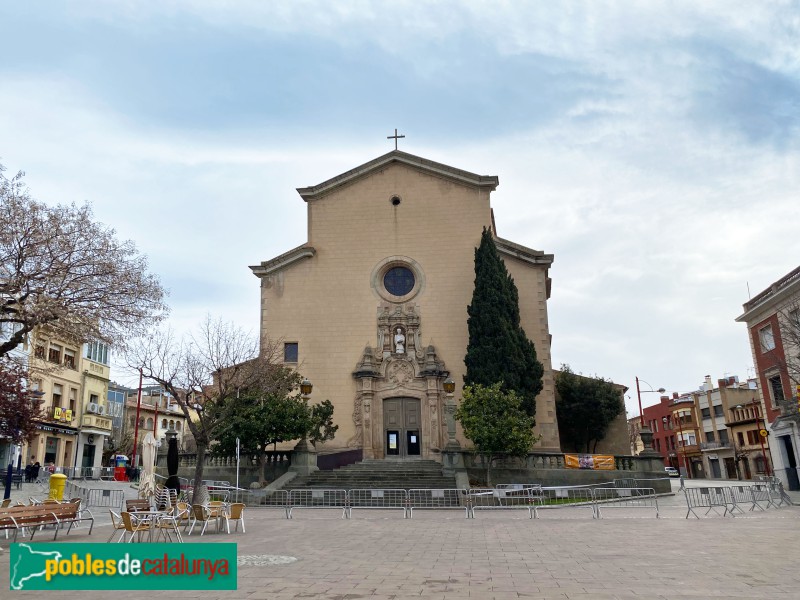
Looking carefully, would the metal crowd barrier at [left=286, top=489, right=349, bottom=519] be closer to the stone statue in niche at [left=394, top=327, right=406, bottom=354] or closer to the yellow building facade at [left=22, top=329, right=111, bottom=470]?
the stone statue in niche at [left=394, top=327, right=406, bottom=354]

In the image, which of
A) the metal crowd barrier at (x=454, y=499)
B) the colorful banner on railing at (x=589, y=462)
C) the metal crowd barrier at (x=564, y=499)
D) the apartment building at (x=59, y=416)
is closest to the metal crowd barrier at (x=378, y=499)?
the metal crowd barrier at (x=454, y=499)

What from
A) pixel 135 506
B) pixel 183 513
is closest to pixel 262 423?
pixel 135 506

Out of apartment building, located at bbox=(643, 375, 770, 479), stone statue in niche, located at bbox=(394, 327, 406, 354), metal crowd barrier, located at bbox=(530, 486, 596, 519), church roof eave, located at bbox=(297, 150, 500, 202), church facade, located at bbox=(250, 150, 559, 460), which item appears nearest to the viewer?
metal crowd barrier, located at bbox=(530, 486, 596, 519)

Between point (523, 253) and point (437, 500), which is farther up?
point (523, 253)

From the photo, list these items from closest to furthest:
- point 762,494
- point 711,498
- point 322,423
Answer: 1. point 711,498
2. point 762,494
3. point 322,423

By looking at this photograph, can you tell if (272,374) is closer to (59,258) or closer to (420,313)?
(420,313)

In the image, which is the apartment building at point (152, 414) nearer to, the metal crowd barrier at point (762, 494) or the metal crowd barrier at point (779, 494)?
the metal crowd barrier at point (779, 494)

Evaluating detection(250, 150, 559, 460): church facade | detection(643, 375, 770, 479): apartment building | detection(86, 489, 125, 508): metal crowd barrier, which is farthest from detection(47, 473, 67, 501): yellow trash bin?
detection(643, 375, 770, 479): apartment building

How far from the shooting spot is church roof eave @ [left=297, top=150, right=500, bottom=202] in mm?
34000

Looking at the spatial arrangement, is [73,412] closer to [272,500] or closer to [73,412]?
[73,412]

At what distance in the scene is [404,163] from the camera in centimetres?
3469

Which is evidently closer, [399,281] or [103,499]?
[103,499]

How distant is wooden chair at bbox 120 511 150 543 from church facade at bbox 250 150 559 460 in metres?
18.8

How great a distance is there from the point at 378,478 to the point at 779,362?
17.9 metres
